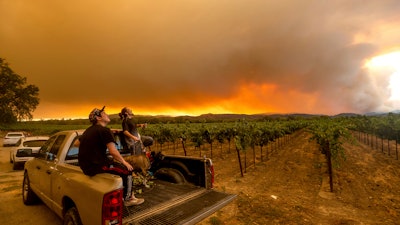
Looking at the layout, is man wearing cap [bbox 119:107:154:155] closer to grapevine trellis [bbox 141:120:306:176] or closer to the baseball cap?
the baseball cap

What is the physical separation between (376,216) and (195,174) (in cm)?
658

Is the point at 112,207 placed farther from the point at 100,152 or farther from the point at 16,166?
the point at 16,166

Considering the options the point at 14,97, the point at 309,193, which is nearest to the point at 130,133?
the point at 309,193

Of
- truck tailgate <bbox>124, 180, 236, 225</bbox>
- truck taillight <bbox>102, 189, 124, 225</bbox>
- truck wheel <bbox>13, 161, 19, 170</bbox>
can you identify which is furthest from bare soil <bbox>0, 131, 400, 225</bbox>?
truck taillight <bbox>102, 189, 124, 225</bbox>

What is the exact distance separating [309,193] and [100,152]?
9.45 m

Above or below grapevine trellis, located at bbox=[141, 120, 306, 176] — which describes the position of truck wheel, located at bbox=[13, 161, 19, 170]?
below

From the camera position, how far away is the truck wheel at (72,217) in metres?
3.48

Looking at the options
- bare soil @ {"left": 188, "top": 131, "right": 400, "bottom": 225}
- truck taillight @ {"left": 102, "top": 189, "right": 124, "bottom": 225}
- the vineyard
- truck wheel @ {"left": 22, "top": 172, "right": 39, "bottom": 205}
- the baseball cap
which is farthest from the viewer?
the vineyard

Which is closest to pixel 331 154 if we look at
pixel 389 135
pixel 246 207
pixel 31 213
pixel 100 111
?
pixel 246 207

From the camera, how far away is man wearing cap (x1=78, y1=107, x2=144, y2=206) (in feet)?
11.5

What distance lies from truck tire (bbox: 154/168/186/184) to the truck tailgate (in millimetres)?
169

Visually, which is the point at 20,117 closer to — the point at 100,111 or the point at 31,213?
the point at 31,213

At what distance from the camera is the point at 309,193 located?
33.5ft

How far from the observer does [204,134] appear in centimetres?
2127
